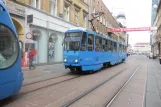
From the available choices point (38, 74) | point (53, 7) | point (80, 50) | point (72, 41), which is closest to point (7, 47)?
point (38, 74)

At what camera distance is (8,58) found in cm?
592

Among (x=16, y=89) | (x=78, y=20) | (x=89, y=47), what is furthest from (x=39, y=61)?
(x=16, y=89)

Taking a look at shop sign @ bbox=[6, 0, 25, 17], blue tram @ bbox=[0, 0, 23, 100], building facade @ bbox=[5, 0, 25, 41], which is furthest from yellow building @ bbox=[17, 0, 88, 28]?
blue tram @ bbox=[0, 0, 23, 100]

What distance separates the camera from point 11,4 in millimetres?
15250

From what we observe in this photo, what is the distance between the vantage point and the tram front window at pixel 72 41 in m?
13.1

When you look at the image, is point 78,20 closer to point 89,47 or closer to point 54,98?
point 89,47

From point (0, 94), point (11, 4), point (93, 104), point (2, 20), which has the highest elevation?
point (11, 4)

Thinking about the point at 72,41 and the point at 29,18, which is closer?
the point at 72,41

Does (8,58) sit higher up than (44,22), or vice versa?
(44,22)

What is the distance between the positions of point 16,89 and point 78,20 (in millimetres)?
23344

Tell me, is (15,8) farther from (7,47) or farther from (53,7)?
(7,47)

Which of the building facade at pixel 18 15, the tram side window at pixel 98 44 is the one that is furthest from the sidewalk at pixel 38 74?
the building facade at pixel 18 15

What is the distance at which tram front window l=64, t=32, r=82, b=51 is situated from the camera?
13.1 m

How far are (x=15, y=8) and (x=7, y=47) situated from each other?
1068 cm
